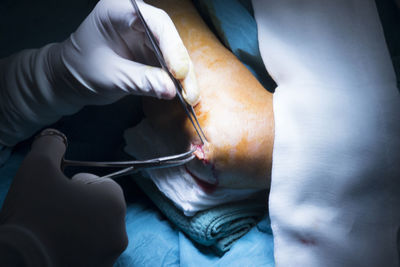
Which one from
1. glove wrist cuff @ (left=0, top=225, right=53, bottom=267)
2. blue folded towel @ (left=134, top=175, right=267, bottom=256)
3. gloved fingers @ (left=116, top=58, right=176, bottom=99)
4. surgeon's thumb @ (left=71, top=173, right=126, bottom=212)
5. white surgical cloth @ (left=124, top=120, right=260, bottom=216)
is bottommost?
blue folded towel @ (left=134, top=175, right=267, bottom=256)

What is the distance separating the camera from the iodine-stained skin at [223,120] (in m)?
0.79

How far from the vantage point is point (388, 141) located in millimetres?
754

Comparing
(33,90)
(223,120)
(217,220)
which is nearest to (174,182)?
(217,220)

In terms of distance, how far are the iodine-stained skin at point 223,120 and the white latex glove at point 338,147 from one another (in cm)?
5

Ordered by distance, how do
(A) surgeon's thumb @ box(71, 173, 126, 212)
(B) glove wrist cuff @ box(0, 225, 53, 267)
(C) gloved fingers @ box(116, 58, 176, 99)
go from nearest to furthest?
(B) glove wrist cuff @ box(0, 225, 53, 267), (A) surgeon's thumb @ box(71, 173, 126, 212), (C) gloved fingers @ box(116, 58, 176, 99)

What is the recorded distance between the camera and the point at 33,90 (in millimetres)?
932

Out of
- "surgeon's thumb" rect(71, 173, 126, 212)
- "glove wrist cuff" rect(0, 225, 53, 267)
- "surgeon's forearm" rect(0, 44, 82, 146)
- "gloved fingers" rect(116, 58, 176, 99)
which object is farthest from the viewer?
"surgeon's forearm" rect(0, 44, 82, 146)

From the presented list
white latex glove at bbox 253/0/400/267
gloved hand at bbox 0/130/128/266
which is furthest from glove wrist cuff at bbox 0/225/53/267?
white latex glove at bbox 253/0/400/267

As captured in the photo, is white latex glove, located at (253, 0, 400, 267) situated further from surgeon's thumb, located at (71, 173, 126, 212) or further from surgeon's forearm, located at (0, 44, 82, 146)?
surgeon's forearm, located at (0, 44, 82, 146)

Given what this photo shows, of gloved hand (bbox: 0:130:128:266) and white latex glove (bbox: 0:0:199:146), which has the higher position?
white latex glove (bbox: 0:0:199:146)

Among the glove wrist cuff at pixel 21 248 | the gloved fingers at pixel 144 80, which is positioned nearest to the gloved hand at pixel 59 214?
the glove wrist cuff at pixel 21 248

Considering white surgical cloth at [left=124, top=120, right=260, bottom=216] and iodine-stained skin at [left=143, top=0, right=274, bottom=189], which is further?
white surgical cloth at [left=124, top=120, right=260, bottom=216]

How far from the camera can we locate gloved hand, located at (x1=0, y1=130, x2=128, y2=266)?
1.75ft

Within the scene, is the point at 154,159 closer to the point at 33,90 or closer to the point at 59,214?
the point at 59,214
